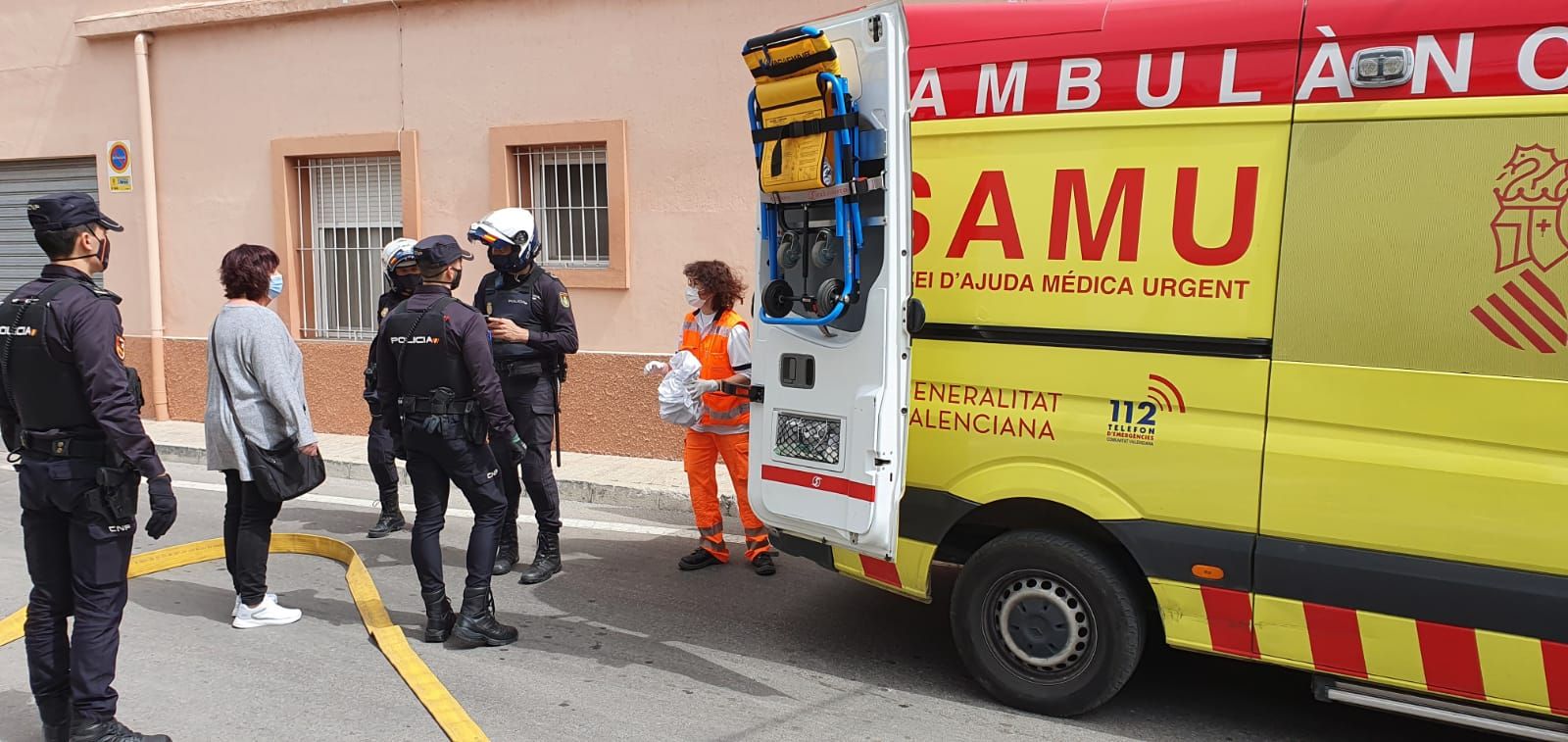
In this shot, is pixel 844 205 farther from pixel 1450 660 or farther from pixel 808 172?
pixel 1450 660

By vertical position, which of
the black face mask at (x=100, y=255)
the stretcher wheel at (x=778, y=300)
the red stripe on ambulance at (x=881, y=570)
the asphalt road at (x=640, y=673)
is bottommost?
the asphalt road at (x=640, y=673)

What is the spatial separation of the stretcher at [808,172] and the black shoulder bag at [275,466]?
7.82ft

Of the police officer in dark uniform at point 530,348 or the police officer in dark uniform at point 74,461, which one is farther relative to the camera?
the police officer in dark uniform at point 530,348

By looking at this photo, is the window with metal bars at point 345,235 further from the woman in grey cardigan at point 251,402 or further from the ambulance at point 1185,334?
the ambulance at point 1185,334

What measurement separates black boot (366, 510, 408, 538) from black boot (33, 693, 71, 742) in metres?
3.06

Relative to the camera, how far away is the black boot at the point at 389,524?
686 cm

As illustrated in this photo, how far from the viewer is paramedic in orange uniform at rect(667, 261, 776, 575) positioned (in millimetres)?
5797

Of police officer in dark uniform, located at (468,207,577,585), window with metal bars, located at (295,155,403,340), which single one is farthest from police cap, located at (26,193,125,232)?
window with metal bars, located at (295,155,403,340)

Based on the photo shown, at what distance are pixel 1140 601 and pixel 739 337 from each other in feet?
8.59

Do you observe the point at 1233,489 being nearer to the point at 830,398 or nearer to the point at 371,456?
the point at 830,398

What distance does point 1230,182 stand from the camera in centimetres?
363

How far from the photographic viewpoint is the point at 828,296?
160 inches

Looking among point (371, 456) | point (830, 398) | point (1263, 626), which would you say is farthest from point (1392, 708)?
point (371, 456)

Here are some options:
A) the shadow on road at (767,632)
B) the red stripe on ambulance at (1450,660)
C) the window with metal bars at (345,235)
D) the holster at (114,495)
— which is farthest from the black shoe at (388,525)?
the red stripe on ambulance at (1450,660)
